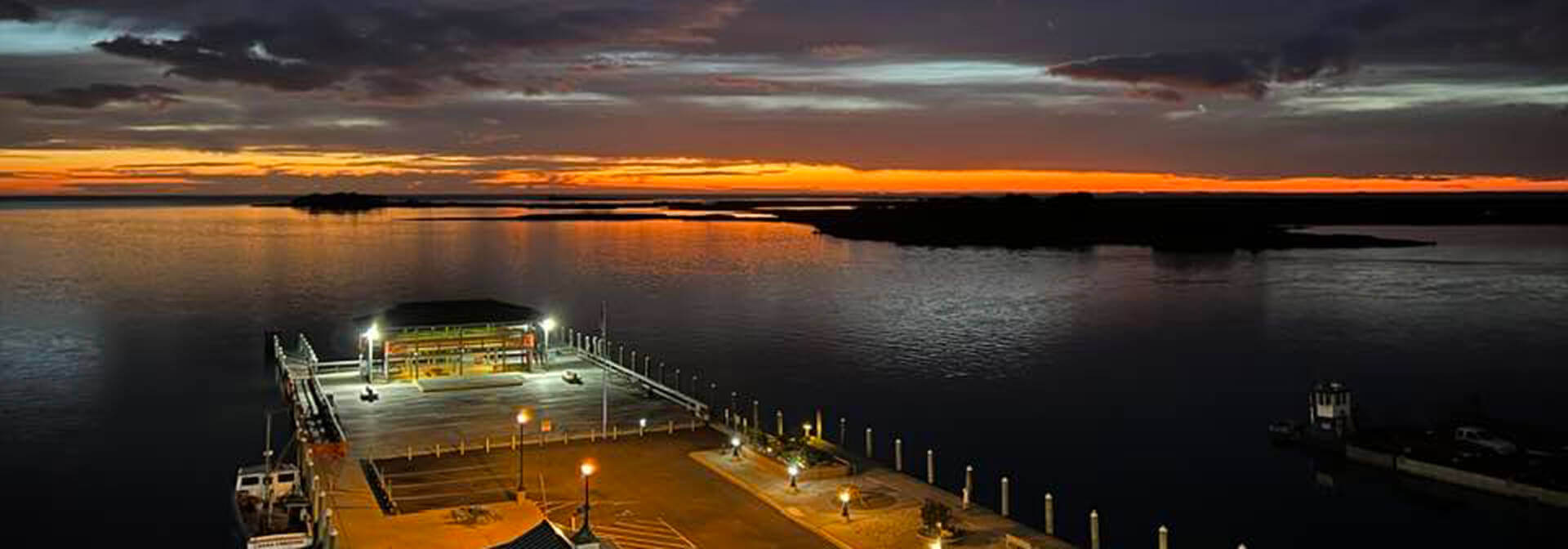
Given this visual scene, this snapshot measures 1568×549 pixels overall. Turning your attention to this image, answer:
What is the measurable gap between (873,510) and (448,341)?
28862mm

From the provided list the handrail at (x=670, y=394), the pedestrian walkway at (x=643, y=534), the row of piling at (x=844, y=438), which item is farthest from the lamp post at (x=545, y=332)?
the pedestrian walkway at (x=643, y=534)

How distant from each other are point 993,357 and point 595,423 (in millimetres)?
30429

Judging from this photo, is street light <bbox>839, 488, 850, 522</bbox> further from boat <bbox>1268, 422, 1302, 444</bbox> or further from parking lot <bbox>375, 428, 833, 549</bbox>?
boat <bbox>1268, 422, 1302, 444</bbox>

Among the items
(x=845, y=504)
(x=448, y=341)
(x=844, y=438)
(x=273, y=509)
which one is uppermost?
(x=448, y=341)

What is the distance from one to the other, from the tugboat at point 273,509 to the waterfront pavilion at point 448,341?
14.5 metres

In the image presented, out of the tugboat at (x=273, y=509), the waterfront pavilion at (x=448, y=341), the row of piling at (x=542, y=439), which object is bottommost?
the tugboat at (x=273, y=509)

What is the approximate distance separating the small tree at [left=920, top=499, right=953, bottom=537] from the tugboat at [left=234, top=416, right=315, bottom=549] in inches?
659

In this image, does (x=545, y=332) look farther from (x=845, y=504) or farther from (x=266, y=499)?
(x=845, y=504)

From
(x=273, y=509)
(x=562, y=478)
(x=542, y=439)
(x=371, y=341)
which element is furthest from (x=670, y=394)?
(x=273, y=509)

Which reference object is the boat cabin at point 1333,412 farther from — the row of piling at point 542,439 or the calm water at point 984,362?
the row of piling at point 542,439

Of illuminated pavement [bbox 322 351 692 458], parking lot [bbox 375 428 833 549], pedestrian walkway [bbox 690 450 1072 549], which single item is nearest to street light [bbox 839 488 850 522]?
pedestrian walkway [bbox 690 450 1072 549]

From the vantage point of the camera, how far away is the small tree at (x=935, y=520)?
29.1 meters

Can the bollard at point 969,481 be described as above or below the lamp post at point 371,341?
below

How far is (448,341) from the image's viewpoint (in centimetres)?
5484
